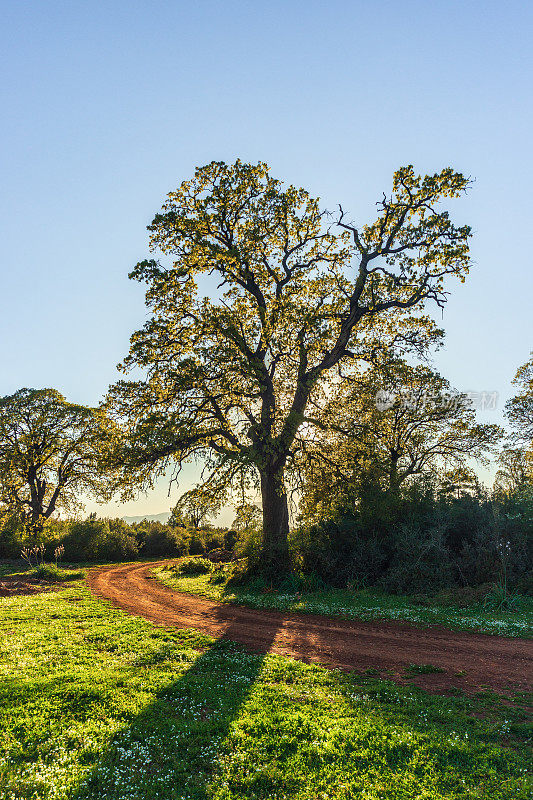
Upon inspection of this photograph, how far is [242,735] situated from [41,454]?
42.4 m

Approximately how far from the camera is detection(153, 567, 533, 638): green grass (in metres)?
13.7

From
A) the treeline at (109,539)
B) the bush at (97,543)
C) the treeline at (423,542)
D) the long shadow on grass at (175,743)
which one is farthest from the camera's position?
the bush at (97,543)

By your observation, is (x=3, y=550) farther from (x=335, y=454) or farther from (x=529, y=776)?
(x=529, y=776)

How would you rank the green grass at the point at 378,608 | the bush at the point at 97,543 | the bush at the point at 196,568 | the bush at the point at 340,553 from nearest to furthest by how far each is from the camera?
the green grass at the point at 378,608 < the bush at the point at 340,553 < the bush at the point at 196,568 < the bush at the point at 97,543

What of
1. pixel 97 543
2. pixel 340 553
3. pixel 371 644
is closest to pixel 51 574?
pixel 97 543

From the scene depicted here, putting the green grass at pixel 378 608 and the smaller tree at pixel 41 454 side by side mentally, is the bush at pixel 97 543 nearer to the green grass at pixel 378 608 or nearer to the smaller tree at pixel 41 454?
the smaller tree at pixel 41 454

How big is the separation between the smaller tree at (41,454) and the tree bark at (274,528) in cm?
2076

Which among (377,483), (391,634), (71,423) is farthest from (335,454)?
(71,423)

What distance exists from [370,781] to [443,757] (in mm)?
1298

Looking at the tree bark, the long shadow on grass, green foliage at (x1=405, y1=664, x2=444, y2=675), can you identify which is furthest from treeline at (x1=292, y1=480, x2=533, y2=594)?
the long shadow on grass

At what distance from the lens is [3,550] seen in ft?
132

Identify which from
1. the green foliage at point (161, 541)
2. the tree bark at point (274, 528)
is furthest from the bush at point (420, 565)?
the green foliage at point (161, 541)

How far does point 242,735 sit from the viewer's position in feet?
22.1

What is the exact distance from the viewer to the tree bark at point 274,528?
23356 millimetres
